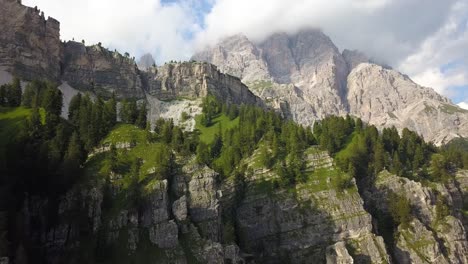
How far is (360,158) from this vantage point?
6806 inches

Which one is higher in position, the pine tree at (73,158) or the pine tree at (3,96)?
the pine tree at (3,96)

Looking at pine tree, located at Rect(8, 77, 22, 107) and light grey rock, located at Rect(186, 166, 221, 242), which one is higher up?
pine tree, located at Rect(8, 77, 22, 107)

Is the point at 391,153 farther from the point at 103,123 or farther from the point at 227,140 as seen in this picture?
the point at 103,123

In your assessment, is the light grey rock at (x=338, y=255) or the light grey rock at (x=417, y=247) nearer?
the light grey rock at (x=338, y=255)

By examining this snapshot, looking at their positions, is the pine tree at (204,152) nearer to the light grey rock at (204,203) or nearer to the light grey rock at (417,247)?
the light grey rock at (204,203)

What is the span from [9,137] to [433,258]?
115317mm

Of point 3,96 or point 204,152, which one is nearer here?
point 3,96

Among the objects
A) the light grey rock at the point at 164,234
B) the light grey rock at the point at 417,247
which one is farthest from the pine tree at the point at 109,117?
the light grey rock at the point at 417,247

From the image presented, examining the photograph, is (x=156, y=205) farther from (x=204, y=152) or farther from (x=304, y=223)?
(x=204, y=152)

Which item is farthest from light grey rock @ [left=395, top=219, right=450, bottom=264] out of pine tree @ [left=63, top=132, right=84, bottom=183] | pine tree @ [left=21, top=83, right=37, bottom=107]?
pine tree @ [left=21, top=83, right=37, bottom=107]

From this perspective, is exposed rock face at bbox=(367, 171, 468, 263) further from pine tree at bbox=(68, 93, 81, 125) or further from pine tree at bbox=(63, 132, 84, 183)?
pine tree at bbox=(68, 93, 81, 125)

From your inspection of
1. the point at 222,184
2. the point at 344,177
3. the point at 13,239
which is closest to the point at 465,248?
the point at 344,177

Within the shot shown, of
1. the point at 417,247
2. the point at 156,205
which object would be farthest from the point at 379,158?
the point at 156,205

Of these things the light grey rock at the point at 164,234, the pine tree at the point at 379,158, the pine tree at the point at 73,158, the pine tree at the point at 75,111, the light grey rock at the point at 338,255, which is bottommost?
the light grey rock at the point at 338,255
